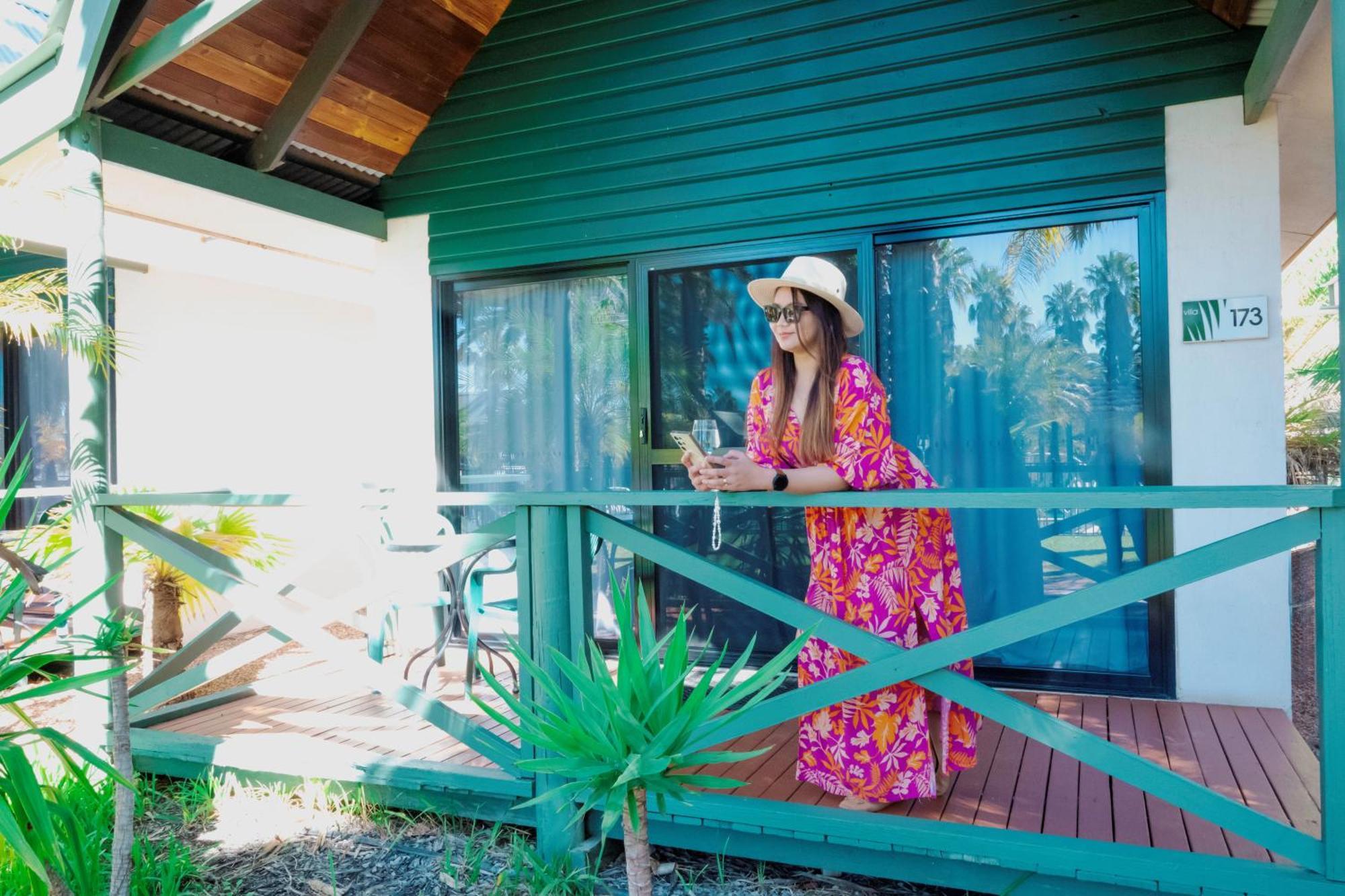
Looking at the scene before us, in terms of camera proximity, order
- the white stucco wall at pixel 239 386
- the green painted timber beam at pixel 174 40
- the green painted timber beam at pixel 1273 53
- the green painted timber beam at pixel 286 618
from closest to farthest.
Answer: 1. the green painted timber beam at pixel 1273 53
2. the green painted timber beam at pixel 286 618
3. the green painted timber beam at pixel 174 40
4. the white stucco wall at pixel 239 386

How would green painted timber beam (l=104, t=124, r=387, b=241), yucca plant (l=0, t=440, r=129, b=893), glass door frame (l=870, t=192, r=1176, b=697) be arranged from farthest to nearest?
1. green painted timber beam (l=104, t=124, r=387, b=241)
2. glass door frame (l=870, t=192, r=1176, b=697)
3. yucca plant (l=0, t=440, r=129, b=893)

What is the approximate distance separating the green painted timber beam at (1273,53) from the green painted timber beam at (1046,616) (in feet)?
→ 5.31

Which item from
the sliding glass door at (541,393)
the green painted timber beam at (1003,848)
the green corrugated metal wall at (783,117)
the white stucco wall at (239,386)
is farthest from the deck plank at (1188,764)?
the white stucco wall at (239,386)

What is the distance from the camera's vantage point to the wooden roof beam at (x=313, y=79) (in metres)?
4.26

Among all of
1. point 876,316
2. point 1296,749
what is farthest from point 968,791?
point 876,316

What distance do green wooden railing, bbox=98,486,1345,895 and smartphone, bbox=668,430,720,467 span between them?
207mm

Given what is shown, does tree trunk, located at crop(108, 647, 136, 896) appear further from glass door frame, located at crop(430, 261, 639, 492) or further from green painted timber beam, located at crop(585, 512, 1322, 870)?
glass door frame, located at crop(430, 261, 639, 492)

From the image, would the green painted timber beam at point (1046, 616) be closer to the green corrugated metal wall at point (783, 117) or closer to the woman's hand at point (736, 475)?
the woman's hand at point (736, 475)

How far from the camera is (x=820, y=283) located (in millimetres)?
2580

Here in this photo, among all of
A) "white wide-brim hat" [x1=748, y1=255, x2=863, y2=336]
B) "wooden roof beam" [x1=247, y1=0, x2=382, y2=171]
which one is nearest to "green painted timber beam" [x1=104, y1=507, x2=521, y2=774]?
"white wide-brim hat" [x1=748, y1=255, x2=863, y2=336]

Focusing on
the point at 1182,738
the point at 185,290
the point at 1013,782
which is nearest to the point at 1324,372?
the point at 1182,738

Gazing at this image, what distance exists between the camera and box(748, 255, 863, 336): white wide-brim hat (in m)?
2.58

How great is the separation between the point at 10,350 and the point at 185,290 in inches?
60.3

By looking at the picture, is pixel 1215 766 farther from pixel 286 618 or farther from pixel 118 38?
pixel 118 38
